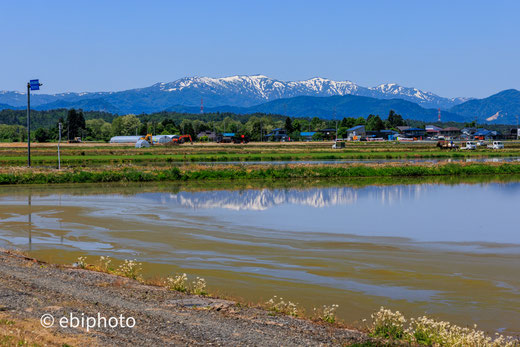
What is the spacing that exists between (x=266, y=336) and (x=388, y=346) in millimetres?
1894

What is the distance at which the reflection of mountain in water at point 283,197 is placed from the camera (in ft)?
95.8

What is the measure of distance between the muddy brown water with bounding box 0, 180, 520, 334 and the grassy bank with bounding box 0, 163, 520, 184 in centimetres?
848

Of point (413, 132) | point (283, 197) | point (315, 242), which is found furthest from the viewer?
point (413, 132)

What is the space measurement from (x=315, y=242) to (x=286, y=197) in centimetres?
1369

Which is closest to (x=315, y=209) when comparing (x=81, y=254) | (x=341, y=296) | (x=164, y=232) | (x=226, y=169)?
(x=164, y=232)

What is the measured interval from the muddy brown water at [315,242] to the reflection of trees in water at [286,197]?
0.08 metres

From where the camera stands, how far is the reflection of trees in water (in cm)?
2919

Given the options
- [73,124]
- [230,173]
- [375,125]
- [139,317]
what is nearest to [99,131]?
[73,124]

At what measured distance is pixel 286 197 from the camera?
32.3m

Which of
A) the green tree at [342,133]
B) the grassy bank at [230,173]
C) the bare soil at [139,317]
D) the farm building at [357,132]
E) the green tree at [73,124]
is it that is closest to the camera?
the bare soil at [139,317]

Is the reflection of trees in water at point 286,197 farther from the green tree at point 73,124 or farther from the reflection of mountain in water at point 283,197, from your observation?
the green tree at point 73,124

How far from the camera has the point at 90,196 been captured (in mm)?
33750

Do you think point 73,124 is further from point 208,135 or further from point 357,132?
point 357,132

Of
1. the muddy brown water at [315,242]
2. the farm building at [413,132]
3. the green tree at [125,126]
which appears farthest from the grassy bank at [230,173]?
the farm building at [413,132]
